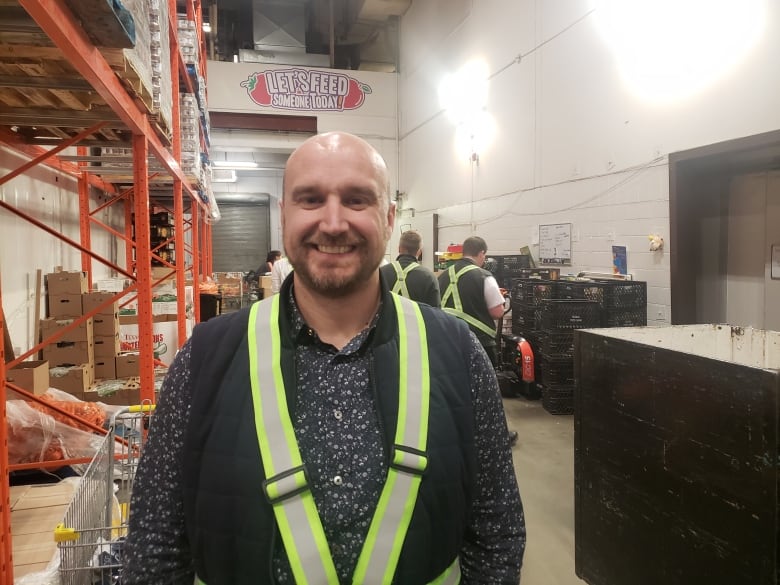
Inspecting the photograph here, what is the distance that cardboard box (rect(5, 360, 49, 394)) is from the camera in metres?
3.36

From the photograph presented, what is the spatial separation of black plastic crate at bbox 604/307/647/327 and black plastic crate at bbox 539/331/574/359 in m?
0.46

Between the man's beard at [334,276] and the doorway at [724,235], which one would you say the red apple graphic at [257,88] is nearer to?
the doorway at [724,235]

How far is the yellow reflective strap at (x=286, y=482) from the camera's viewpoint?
39.6 inches

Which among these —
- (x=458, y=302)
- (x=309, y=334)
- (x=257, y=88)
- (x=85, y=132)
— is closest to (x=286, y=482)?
(x=309, y=334)

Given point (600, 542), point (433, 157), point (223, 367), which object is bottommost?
point (600, 542)

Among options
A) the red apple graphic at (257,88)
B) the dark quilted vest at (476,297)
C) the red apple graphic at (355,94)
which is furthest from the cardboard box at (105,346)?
the red apple graphic at (355,94)

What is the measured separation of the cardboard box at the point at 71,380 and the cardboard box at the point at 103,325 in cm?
50

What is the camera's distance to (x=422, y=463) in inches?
41.8

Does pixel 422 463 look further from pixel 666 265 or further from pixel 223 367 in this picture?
pixel 666 265

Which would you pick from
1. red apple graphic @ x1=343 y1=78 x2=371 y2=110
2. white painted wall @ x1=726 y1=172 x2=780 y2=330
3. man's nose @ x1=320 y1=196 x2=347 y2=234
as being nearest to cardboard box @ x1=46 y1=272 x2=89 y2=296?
man's nose @ x1=320 y1=196 x2=347 y2=234

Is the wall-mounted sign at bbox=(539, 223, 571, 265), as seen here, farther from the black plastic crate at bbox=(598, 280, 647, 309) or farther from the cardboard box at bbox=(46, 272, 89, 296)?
the cardboard box at bbox=(46, 272, 89, 296)

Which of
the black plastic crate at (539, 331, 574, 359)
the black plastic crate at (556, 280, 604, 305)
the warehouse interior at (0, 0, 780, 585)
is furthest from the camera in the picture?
the black plastic crate at (539, 331, 574, 359)

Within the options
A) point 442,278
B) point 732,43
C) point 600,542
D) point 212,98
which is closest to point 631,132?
point 732,43

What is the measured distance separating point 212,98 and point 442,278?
1026 cm
